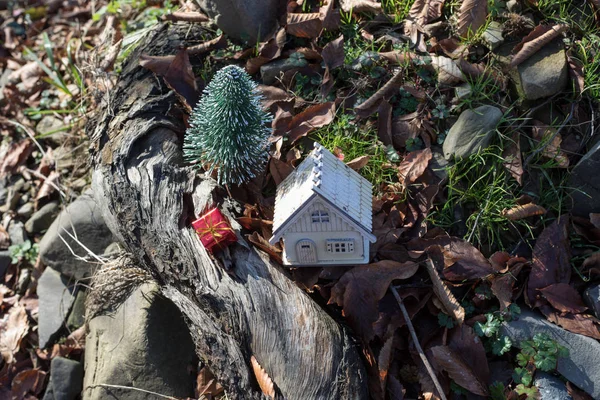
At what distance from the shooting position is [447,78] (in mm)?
3414

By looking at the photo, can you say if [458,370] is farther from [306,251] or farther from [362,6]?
[362,6]

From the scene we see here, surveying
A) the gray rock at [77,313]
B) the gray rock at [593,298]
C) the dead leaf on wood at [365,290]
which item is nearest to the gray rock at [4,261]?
the gray rock at [77,313]

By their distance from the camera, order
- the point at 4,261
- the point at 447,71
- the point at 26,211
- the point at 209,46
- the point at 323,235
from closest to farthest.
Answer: the point at 323,235
the point at 447,71
the point at 209,46
the point at 4,261
the point at 26,211

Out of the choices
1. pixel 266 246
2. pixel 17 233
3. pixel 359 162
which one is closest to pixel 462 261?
pixel 359 162

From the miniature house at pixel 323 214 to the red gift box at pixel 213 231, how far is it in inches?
10.8

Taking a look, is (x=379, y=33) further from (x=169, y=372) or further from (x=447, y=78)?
(x=169, y=372)

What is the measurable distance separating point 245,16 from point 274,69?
0.42 meters

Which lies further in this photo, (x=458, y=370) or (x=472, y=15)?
(x=472, y=15)

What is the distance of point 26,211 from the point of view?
433 cm

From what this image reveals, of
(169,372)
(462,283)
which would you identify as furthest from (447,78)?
(169,372)

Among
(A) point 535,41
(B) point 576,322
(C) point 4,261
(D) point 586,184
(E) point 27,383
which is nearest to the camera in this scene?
(B) point 576,322

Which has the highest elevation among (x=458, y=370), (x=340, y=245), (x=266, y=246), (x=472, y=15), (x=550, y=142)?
(x=472, y=15)

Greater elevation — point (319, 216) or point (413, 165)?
point (319, 216)

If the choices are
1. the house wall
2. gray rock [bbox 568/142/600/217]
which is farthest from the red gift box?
gray rock [bbox 568/142/600/217]
